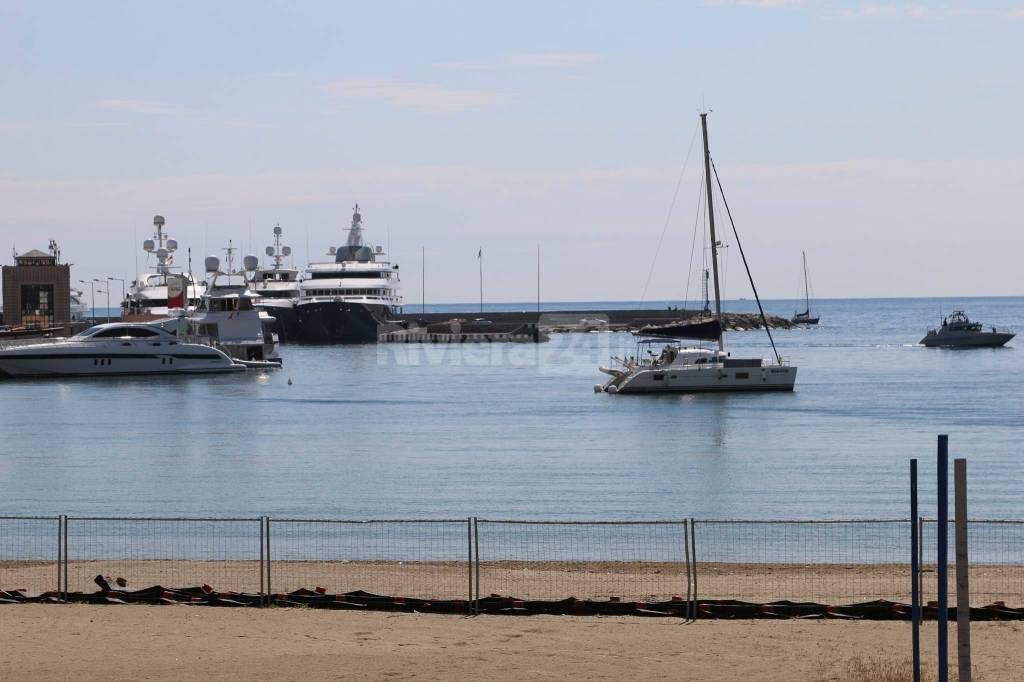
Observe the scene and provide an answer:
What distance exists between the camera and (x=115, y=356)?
288 ft

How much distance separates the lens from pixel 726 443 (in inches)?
1890

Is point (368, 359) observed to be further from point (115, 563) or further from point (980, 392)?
point (115, 563)

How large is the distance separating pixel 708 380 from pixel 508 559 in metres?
45.0

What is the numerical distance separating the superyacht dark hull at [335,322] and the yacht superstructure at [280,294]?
127 cm

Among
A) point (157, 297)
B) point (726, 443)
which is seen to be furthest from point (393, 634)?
point (157, 297)

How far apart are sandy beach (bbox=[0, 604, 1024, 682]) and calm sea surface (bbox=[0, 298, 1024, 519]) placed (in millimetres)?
13774

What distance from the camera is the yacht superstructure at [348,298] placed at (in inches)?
5399

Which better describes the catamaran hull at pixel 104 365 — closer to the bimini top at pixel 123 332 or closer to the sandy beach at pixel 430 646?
the bimini top at pixel 123 332

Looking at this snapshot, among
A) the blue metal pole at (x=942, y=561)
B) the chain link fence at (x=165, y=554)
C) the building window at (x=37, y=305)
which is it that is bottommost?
the chain link fence at (x=165, y=554)

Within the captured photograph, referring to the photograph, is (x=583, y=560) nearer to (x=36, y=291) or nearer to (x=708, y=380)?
(x=708, y=380)

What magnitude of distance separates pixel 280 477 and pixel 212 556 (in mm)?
14777

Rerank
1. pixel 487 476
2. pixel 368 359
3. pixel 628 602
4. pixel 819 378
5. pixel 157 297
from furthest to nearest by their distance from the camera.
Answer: pixel 157 297 → pixel 368 359 → pixel 819 378 → pixel 487 476 → pixel 628 602

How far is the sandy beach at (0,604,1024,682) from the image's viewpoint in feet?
47.9

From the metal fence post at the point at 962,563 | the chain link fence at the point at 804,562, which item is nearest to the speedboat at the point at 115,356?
the chain link fence at the point at 804,562
